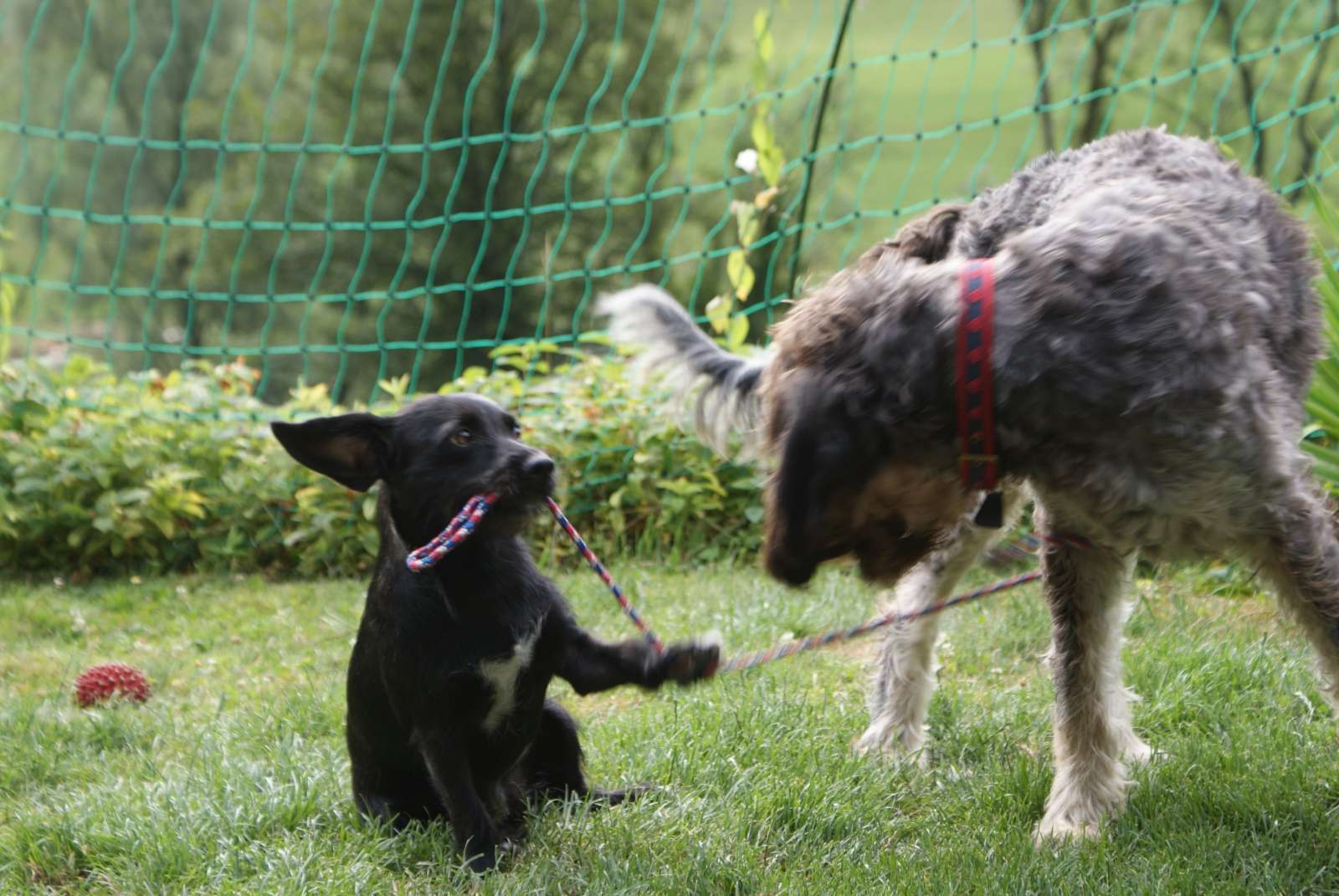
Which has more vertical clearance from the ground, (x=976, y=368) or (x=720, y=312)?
(x=976, y=368)

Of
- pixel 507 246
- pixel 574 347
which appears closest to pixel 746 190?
pixel 507 246

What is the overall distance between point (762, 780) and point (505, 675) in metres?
0.89

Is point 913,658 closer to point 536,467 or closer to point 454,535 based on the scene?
point 536,467

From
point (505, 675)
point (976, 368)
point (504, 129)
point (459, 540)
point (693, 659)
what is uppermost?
point (976, 368)

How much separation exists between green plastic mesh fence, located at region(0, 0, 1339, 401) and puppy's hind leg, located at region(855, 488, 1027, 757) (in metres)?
4.54

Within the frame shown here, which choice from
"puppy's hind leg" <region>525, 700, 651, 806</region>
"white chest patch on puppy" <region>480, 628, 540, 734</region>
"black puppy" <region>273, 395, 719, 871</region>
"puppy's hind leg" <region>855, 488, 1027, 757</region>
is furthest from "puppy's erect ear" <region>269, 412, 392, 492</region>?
"puppy's hind leg" <region>855, 488, 1027, 757</region>

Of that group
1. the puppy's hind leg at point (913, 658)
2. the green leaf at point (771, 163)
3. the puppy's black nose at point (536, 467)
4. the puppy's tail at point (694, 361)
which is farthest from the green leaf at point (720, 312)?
the puppy's black nose at point (536, 467)

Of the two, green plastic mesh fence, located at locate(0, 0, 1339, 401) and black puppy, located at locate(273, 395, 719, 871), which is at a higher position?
black puppy, located at locate(273, 395, 719, 871)

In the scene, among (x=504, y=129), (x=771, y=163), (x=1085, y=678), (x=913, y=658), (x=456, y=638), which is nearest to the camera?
(x=456, y=638)

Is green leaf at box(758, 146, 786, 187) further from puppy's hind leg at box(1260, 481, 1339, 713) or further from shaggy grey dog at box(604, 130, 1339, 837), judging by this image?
puppy's hind leg at box(1260, 481, 1339, 713)

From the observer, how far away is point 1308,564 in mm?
3213

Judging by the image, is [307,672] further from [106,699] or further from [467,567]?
[467,567]

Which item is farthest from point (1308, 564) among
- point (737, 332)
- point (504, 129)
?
point (504, 129)

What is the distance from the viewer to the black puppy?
3312mm
